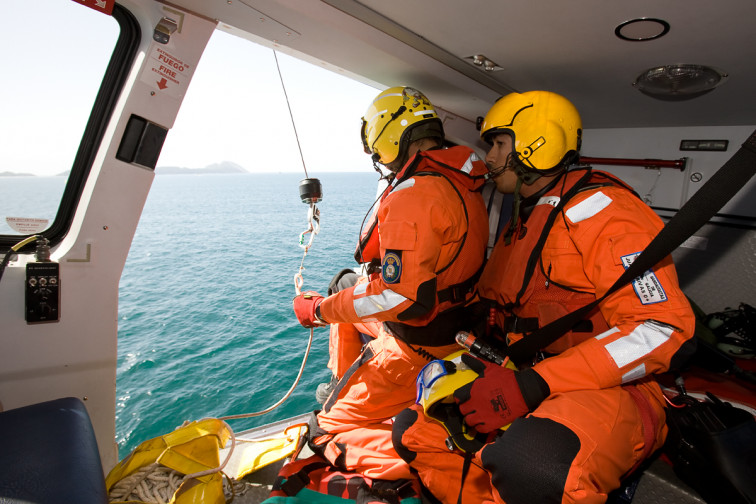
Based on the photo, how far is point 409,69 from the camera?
2283mm

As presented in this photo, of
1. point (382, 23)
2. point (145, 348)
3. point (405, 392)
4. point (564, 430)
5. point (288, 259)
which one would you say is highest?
point (382, 23)

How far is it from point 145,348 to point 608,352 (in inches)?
295

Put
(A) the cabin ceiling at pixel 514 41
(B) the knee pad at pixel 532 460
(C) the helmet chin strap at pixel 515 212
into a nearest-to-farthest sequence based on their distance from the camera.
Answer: (B) the knee pad at pixel 532 460 → (A) the cabin ceiling at pixel 514 41 → (C) the helmet chin strap at pixel 515 212

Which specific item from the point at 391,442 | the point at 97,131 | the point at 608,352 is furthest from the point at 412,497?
the point at 97,131

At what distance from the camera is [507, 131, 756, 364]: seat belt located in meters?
1.09

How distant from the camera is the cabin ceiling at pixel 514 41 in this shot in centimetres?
145

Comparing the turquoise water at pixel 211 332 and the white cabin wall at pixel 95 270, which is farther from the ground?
the white cabin wall at pixel 95 270

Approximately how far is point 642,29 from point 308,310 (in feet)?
6.61

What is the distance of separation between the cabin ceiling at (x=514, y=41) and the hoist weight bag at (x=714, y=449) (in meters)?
1.48

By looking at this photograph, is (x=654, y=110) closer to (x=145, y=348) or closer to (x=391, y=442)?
(x=391, y=442)

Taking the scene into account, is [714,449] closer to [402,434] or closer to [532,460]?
[532,460]

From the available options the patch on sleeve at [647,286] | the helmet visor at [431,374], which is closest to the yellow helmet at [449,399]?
the helmet visor at [431,374]

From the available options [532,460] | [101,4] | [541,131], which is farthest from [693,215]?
[101,4]

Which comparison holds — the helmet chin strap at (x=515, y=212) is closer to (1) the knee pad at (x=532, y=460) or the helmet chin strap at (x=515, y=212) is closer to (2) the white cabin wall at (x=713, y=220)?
(1) the knee pad at (x=532, y=460)
